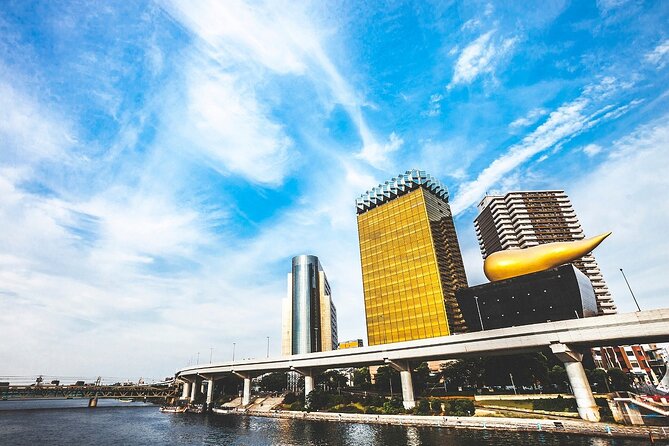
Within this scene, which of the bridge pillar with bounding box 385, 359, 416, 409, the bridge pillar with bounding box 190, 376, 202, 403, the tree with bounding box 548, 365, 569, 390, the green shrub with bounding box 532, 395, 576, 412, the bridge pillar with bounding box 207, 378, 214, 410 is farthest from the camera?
the bridge pillar with bounding box 190, 376, 202, 403

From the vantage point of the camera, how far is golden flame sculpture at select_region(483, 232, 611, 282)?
200 ft

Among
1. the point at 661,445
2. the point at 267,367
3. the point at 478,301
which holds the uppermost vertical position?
the point at 478,301

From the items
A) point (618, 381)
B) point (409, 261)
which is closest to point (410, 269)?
point (409, 261)

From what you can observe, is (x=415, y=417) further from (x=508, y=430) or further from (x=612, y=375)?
(x=612, y=375)

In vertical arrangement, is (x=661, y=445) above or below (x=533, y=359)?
below

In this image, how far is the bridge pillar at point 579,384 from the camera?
4519cm

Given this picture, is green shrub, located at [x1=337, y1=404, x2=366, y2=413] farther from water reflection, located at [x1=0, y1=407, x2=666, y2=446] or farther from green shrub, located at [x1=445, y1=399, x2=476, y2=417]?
green shrub, located at [x1=445, y1=399, x2=476, y2=417]

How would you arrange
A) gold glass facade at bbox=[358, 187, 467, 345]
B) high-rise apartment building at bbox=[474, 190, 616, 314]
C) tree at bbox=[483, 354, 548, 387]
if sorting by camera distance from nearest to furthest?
1. tree at bbox=[483, 354, 548, 387]
2. gold glass facade at bbox=[358, 187, 467, 345]
3. high-rise apartment building at bbox=[474, 190, 616, 314]

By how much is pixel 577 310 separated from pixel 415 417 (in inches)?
1453

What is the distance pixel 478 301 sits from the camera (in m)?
78.7

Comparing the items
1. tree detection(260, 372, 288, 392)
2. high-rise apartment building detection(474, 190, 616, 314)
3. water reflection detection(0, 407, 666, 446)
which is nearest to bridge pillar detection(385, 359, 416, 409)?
water reflection detection(0, 407, 666, 446)

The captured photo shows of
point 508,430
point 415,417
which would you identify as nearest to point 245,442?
point 415,417

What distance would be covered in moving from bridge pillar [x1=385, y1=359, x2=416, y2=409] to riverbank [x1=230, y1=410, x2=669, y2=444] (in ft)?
26.3

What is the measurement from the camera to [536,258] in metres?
65.3
